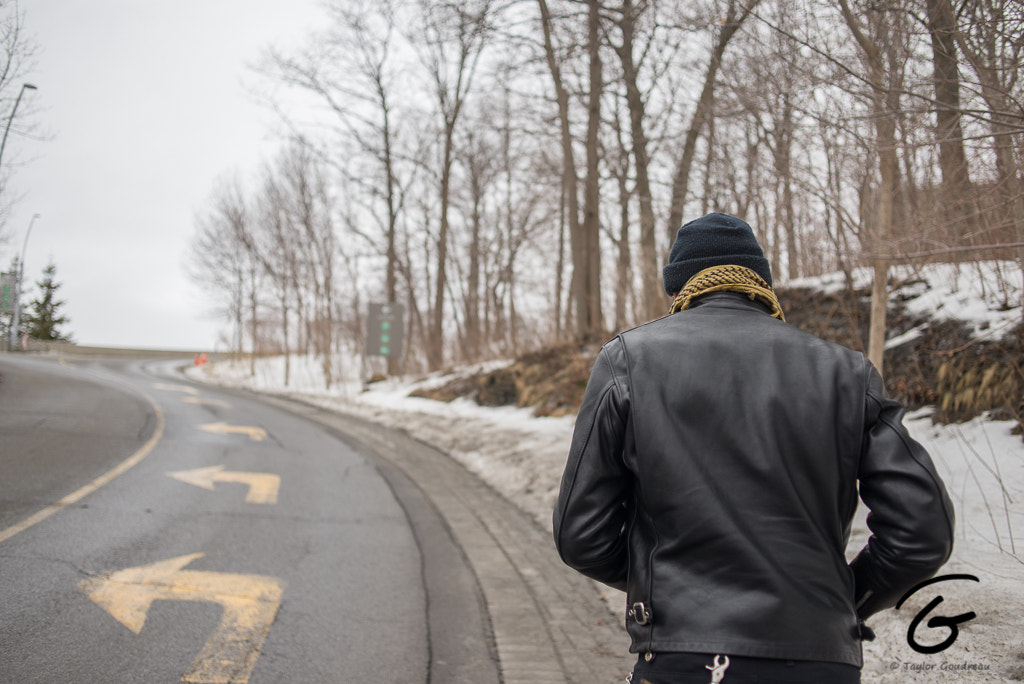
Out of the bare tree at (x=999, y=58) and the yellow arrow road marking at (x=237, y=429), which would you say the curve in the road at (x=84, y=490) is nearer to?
the yellow arrow road marking at (x=237, y=429)

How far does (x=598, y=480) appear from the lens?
6.22ft

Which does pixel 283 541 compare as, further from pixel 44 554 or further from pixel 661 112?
pixel 661 112

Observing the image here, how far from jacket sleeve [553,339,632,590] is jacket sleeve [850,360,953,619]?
60 cm

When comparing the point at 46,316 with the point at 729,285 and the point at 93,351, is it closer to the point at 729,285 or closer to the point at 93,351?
the point at 93,351

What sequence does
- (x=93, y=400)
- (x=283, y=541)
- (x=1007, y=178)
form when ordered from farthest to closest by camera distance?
(x=93, y=400), (x=283, y=541), (x=1007, y=178)

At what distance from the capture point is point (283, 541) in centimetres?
601

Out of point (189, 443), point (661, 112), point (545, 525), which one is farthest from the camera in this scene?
point (661, 112)

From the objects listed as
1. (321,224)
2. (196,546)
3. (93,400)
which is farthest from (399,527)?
(321,224)

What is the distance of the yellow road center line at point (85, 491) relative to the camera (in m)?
5.51

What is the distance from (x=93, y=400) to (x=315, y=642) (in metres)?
12.9

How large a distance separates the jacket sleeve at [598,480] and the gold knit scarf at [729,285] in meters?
0.27

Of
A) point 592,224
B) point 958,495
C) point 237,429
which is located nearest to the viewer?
point 958,495

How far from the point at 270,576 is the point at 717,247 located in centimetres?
429

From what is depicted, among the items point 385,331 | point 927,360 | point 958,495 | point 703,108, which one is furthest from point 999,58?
point 385,331
